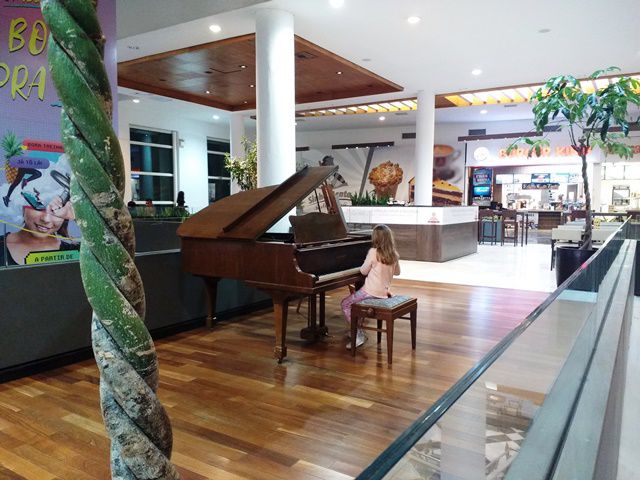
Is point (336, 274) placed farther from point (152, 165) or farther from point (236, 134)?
point (152, 165)

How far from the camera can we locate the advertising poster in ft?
13.6

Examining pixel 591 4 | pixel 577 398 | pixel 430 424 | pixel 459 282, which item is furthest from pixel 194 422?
pixel 591 4

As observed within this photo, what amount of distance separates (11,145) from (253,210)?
225cm

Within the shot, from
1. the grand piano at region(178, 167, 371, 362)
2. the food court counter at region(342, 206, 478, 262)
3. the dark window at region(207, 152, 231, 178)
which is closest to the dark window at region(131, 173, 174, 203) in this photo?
the dark window at region(207, 152, 231, 178)

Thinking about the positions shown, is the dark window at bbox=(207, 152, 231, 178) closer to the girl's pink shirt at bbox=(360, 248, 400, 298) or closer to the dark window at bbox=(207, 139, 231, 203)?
the dark window at bbox=(207, 139, 231, 203)

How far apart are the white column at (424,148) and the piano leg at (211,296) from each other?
729cm

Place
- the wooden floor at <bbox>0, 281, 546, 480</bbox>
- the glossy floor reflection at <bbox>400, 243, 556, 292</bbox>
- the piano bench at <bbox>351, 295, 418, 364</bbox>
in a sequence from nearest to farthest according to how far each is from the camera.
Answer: the wooden floor at <bbox>0, 281, 546, 480</bbox> < the piano bench at <bbox>351, 295, 418, 364</bbox> < the glossy floor reflection at <bbox>400, 243, 556, 292</bbox>

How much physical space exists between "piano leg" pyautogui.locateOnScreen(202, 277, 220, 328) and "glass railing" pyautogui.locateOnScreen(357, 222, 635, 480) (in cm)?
336

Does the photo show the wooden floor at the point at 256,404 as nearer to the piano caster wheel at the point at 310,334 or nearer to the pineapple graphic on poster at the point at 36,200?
the piano caster wheel at the point at 310,334

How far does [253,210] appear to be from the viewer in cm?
404

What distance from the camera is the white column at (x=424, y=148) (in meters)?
11.0

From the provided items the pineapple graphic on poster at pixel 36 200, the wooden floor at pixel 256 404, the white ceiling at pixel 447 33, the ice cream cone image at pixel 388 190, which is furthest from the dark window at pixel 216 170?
the wooden floor at pixel 256 404

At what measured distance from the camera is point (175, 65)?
9.25 m

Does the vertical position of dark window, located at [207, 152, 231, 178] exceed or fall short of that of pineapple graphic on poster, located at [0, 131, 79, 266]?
it exceeds it
